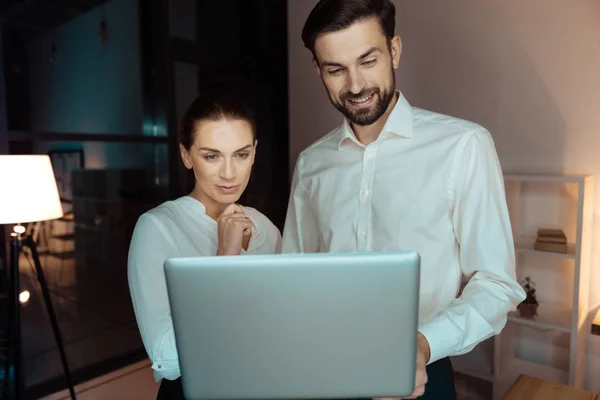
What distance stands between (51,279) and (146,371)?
81 centimetres

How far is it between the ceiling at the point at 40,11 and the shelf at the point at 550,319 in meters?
2.95

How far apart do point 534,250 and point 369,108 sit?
1642 millimetres

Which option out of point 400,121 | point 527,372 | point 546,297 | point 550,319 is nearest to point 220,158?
point 400,121

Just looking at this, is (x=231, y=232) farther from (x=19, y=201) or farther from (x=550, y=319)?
(x=550, y=319)

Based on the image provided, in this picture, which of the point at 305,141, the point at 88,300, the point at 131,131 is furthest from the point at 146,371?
the point at 305,141

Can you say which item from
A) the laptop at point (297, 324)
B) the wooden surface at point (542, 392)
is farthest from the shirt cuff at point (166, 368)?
the wooden surface at point (542, 392)

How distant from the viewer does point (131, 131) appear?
3.12m

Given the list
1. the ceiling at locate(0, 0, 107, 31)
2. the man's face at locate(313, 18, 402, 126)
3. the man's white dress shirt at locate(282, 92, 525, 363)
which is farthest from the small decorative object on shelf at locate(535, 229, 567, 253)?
the ceiling at locate(0, 0, 107, 31)

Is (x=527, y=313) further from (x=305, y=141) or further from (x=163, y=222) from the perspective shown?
(x=163, y=222)

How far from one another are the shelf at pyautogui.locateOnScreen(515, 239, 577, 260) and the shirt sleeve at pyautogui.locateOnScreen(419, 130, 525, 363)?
1.38 meters

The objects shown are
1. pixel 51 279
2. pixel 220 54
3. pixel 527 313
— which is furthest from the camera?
pixel 220 54

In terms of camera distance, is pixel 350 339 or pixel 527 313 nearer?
pixel 350 339

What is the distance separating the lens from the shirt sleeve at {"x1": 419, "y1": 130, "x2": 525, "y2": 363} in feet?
3.35

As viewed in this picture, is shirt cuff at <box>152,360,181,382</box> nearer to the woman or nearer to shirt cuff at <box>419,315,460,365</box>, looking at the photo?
the woman
